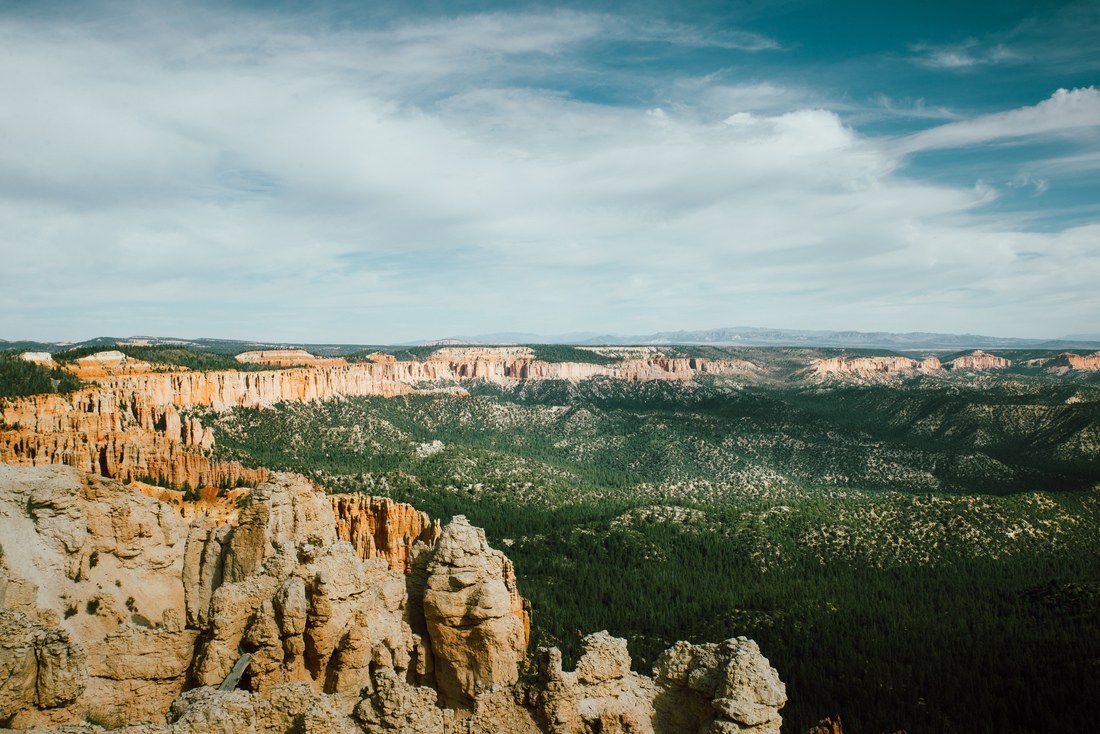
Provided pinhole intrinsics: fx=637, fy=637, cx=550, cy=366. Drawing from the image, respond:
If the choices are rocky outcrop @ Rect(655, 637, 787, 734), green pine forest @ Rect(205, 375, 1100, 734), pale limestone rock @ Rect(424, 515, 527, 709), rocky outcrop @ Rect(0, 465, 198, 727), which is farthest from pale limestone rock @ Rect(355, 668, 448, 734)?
green pine forest @ Rect(205, 375, 1100, 734)

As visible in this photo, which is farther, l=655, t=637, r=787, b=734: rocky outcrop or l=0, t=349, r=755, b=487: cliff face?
l=0, t=349, r=755, b=487: cliff face

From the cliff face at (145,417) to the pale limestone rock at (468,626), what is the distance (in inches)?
1207

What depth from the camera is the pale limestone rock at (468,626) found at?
23469mm

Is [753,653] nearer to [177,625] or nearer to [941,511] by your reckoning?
[177,625]

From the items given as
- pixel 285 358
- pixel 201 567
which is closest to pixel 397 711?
pixel 201 567

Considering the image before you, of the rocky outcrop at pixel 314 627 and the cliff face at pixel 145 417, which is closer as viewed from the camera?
the rocky outcrop at pixel 314 627

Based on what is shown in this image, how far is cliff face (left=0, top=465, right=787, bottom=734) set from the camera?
16141 mm

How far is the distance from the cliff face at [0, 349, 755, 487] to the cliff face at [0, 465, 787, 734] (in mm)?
17222

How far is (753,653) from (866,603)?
47287mm

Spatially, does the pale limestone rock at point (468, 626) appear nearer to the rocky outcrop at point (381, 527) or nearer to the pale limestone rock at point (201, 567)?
the pale limestone rock at point (201, 567)

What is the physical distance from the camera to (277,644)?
20.9 metres

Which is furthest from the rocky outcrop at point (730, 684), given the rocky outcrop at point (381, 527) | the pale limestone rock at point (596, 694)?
the rocky outcrop at point (381, 527)

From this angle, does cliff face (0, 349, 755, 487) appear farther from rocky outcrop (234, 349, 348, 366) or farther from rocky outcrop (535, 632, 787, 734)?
rocky outcrop (535, 632, 787, 734)

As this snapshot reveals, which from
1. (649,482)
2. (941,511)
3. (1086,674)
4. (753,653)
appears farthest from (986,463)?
→ (753,653)
